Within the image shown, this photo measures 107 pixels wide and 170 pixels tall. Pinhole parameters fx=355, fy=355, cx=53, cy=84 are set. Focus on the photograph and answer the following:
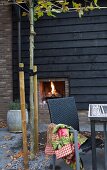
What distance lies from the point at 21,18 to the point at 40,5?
10.8ft

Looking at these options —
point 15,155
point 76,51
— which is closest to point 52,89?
point 76,51

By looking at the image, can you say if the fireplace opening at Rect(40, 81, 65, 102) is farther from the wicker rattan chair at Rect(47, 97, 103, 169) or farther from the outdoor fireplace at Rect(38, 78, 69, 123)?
the wicker rattan chair at Rect(47, 97, 103, 169)

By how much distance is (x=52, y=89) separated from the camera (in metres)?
8.59

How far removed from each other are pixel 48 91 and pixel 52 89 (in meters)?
0.13

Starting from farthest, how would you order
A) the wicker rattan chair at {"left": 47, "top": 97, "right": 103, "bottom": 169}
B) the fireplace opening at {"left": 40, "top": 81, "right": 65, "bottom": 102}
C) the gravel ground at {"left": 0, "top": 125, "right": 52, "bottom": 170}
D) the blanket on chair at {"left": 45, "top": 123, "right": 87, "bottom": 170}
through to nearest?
1. the fireplace opening at {"left": 40, "top": 81, "right": 65, "bottom": 102}
2. the gravel ground at {"left": 0, "top": 125, "right": 52, "bottom": 170}
3. the wicker rattan chair at {"left": 47, "top": 97, "right": 103, "bottom": 169}
4. the blanket on chair at {"left": 45, "top": 123, "right": 87, "bottom": 170}

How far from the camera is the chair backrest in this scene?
4766 mm

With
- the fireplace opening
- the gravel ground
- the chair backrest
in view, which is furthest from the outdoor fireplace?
the chair backrest

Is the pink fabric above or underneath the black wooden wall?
underneath

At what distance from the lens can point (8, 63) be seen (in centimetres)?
851

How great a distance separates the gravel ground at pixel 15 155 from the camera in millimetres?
5121

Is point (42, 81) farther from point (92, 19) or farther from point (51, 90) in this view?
point (92, 19)

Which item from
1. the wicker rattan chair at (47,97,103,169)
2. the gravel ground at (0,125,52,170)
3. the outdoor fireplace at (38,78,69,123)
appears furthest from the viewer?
the outdoor fireplace at (38,78,69,123)

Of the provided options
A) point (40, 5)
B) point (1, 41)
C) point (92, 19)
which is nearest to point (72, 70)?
point (92, 19)

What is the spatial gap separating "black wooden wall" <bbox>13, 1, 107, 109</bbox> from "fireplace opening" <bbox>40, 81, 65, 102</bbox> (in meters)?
0.33
